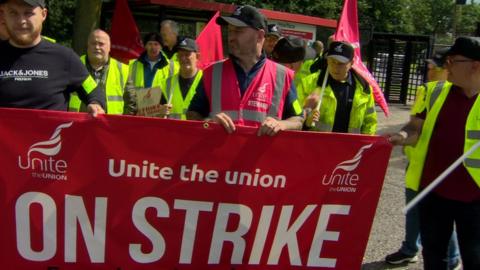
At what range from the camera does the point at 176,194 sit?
3477 millimetres

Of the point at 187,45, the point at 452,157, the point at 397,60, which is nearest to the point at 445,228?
the point at 452,157

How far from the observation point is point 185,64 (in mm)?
5996

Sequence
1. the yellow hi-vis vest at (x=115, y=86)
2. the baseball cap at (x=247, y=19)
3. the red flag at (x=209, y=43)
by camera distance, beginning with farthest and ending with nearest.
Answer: the red flag at (x=209, y=43), the yellow hi-vis vest at (x=115, y=86), the baseball cap at (x=247, y=19)

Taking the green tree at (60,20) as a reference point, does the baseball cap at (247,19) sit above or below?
above

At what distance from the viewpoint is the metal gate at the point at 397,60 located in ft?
55.8

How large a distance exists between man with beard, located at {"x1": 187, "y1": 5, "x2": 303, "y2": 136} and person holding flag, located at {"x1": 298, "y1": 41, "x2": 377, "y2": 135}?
1090mm

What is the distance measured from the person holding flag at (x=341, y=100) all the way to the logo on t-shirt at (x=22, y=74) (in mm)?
2242

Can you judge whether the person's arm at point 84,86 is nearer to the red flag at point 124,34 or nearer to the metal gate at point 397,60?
the red flag at point 124,34

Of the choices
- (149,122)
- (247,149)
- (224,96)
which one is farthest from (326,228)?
(149,122)

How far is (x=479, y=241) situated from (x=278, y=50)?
12.9 feet

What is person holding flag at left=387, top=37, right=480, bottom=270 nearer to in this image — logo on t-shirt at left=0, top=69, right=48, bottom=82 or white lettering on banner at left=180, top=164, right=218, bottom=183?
white lettering on banner at left=180, top=164, right=218, bottom=183

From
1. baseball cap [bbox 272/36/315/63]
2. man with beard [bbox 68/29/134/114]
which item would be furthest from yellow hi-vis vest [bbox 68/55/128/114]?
baseball cap [bbox 272/36/315/63]

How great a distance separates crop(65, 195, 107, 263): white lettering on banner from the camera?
134 inches

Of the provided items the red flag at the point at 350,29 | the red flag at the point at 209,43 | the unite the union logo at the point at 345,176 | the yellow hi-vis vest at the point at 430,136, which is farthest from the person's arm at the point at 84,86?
the red flag at the point at 209,43
